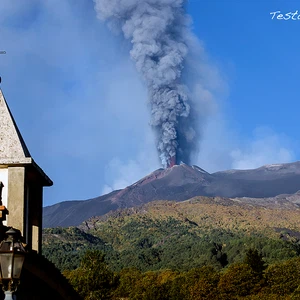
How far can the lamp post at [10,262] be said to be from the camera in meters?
4.91

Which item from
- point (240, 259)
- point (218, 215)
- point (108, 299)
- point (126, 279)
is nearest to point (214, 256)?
point (240, 259)

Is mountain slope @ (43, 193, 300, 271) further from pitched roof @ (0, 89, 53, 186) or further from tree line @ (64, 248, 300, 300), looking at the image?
pitched roof @ (0, 89, 53, 186)

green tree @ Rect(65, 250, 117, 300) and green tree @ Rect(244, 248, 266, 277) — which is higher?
green tree @ Rect(244, 248, 266, 277)

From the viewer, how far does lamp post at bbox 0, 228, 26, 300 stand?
16.1 feet

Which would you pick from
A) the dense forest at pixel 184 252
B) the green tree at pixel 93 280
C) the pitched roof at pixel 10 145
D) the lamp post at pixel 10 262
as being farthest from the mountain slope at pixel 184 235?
the lamp post at pixel 10 262

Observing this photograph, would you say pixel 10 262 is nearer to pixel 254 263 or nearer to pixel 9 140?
pixel 9 140

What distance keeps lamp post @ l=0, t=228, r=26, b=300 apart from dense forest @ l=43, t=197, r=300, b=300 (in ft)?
146

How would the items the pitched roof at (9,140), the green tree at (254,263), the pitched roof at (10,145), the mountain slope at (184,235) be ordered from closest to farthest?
the pitched roof at (10,145), the pitched roof at (9,140), the green tree at (254,263), the mountain slope at (184,235)

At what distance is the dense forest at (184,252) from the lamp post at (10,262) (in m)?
44.4

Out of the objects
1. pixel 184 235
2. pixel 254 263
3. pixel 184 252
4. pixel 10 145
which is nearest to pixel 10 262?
pixel 10 145

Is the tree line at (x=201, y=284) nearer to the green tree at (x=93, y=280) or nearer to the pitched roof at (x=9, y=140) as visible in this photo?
the green tree at (x=93, y=280)

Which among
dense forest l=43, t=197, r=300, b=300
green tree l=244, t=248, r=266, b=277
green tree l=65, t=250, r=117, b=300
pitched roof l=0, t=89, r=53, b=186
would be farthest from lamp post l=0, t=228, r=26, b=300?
green tree l=244, t=248, r=266, b=277

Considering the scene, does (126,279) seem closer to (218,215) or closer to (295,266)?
(295,266)

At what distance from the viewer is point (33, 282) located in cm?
652
